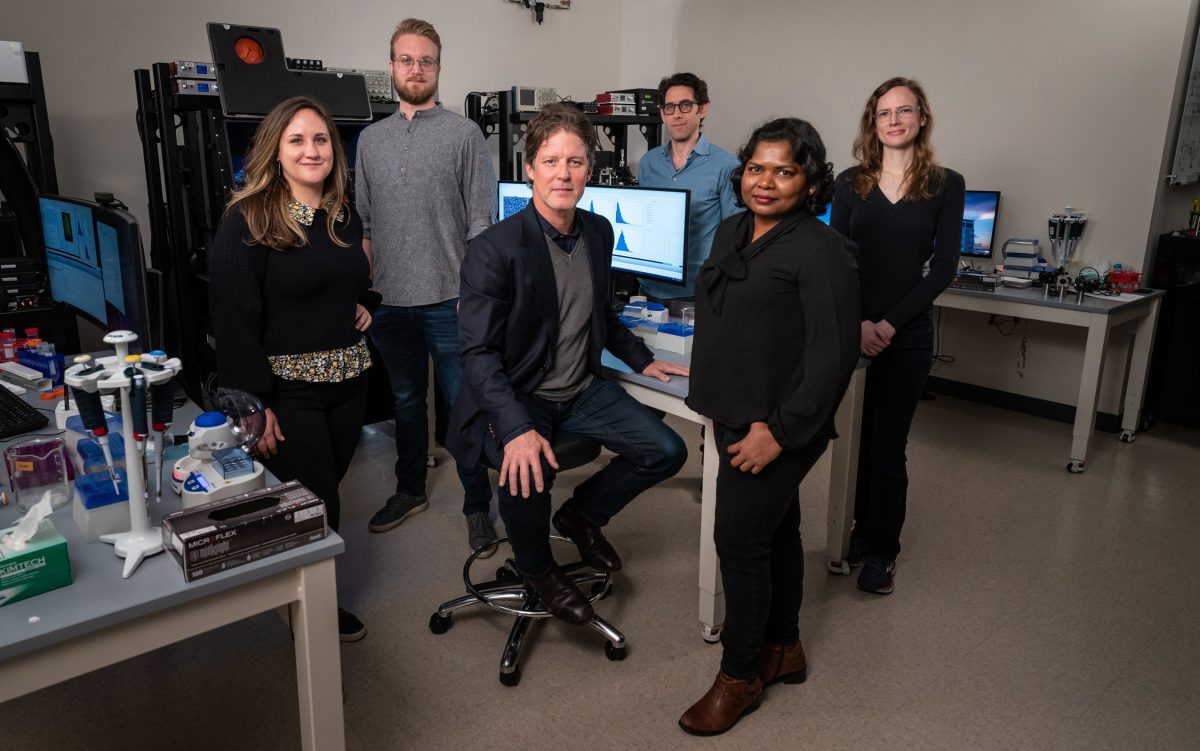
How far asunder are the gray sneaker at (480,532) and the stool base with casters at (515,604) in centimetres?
18

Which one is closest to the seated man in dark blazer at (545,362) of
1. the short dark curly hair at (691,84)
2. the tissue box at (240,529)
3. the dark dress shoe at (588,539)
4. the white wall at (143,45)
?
the dark dress shoe at (588,539)

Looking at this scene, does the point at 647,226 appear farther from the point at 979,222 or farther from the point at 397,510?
the point at 979,222

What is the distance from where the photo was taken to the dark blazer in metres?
1.88

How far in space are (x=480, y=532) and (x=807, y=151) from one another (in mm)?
1598

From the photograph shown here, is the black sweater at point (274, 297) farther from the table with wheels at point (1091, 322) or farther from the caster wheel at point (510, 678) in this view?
the table with wheels at point (1091, 322)

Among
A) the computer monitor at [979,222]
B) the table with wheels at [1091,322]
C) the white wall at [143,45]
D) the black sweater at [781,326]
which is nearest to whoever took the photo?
the black sweater at [781,326]

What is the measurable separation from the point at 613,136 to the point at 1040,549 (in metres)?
3.34

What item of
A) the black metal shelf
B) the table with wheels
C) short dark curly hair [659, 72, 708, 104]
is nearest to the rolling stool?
short dark curly hair [659, 72, 708, 104]

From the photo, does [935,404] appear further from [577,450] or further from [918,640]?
[577,450]

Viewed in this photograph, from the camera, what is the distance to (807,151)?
1570 mm

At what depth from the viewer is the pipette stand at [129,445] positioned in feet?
3.86

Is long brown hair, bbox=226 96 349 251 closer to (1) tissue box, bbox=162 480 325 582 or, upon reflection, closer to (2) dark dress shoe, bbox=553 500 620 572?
(1) tissue box, bbox=162 480 325 582

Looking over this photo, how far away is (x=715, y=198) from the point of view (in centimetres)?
286

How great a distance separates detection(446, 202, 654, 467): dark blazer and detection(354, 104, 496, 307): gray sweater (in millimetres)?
640
